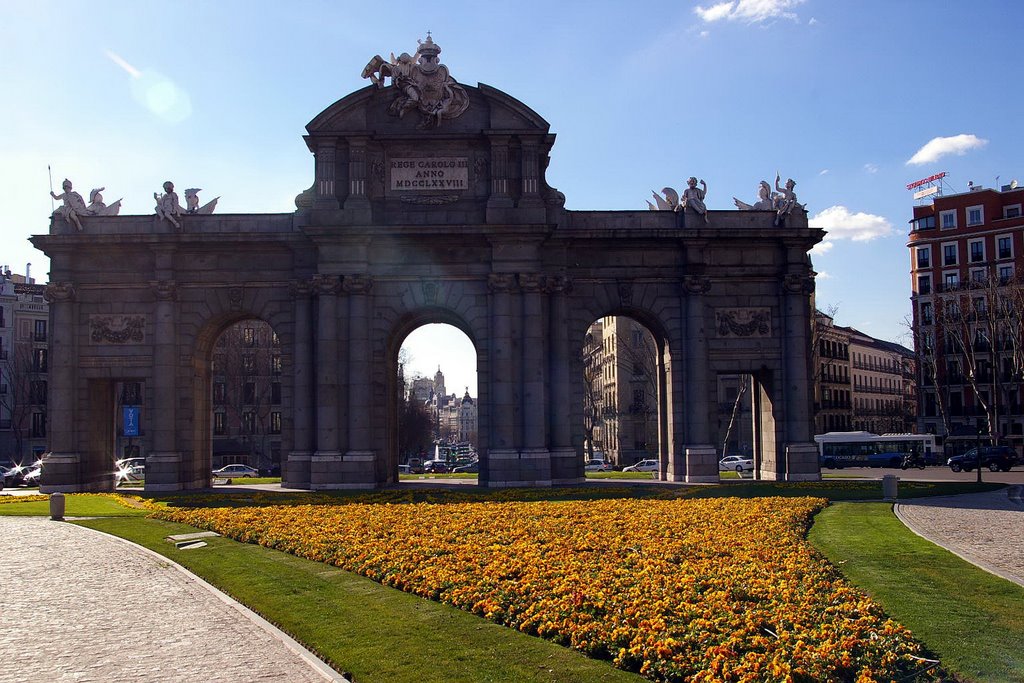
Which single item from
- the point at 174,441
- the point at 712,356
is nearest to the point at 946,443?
the point at 712,356

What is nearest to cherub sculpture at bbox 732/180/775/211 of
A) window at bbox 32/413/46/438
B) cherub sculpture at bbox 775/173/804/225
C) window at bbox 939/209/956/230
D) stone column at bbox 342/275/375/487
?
cherub sculpture at bbox 775/173/804/225

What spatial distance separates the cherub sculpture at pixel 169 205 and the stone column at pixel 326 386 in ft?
25.2

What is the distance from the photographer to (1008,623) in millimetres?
14945

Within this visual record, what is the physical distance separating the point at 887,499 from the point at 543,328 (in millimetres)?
16800

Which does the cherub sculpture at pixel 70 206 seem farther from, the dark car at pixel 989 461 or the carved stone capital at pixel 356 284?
the dark car at pixel 989 461

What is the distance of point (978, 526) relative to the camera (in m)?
26.5

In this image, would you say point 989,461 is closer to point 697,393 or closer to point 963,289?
point 963,289

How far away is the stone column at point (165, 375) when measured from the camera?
4466cm

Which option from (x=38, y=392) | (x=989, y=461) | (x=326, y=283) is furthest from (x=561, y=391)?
(x=38, y=392)

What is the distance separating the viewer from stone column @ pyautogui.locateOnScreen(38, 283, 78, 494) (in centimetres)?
4441

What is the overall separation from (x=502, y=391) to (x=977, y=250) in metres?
67.3

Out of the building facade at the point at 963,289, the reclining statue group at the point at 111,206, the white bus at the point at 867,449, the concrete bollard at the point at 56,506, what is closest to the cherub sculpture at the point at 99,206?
the reclining statue group at the point at 111,206

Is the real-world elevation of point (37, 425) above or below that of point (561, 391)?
below

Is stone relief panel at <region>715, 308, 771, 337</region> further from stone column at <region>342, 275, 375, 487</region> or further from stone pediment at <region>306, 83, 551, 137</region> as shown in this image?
stone column at <region>342, 275, 375, 487</region>
